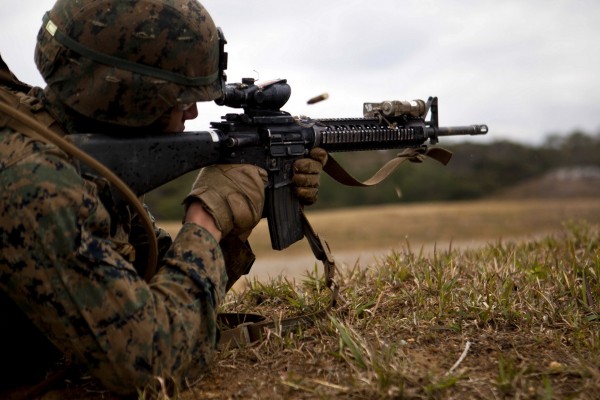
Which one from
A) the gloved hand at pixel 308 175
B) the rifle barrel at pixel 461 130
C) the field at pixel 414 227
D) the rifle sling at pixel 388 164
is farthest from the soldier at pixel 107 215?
the field at pixel 414 227

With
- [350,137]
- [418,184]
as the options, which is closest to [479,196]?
[418,184]

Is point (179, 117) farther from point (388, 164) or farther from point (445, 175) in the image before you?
point (445, 175)

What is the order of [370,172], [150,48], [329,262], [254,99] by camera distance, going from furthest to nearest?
[370,172], [329,262], [254,99], [150,48]

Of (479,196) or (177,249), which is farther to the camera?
(479,196)

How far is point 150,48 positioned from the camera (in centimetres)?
271

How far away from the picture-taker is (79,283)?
238 centimetres

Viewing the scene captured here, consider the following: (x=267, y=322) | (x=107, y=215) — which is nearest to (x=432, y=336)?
(x=267, y=322)

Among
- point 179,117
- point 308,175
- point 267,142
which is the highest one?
point 179,117

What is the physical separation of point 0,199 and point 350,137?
1.90 meters

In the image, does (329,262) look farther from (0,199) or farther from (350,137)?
(0,199)

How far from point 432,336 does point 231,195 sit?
3.54ft

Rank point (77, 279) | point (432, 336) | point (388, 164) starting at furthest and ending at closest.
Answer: point (388, 164)
point (432, 336)
point (77, 279)

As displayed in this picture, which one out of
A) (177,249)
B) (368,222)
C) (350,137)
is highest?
(350,137)

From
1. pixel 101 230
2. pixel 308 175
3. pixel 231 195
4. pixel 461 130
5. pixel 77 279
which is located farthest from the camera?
pixel 461 130
